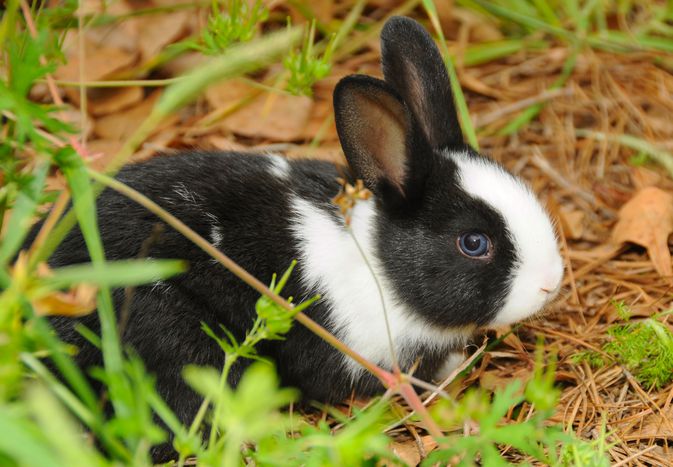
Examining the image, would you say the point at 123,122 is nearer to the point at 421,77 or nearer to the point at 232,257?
the point at 232,257

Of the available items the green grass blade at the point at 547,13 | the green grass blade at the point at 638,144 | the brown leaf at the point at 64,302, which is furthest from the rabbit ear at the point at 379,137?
the green grass blade at the point at 547,13

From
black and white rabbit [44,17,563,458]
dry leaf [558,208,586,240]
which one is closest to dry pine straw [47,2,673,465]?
dry leaf [558,208,586,240]

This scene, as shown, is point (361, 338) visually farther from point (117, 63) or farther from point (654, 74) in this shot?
point (654, 74)

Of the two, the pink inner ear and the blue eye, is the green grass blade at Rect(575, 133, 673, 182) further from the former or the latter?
the pink inner ear

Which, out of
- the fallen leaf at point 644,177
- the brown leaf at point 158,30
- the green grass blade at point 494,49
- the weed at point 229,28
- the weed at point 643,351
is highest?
the weed at point 229,28

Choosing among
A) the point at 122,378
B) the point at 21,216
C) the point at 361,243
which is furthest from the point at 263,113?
the point at 122,378

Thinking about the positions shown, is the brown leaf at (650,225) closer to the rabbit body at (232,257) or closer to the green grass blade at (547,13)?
the rabbit body at (232,257)

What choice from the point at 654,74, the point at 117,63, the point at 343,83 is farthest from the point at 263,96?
the point at 654,74
